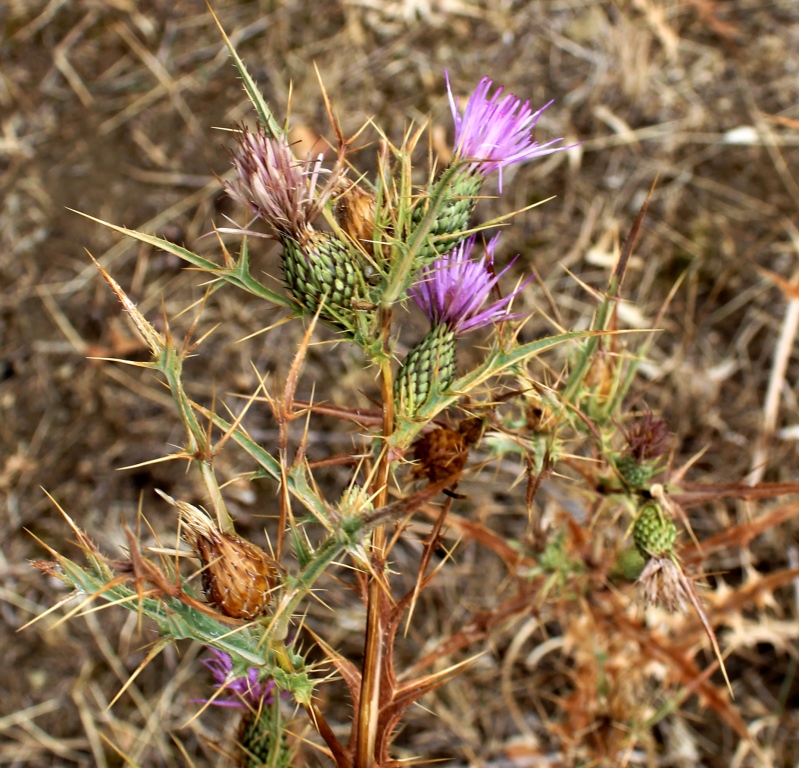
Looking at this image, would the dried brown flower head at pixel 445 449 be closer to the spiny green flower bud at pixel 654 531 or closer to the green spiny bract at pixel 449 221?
the green spiny bract at pixel 449 221

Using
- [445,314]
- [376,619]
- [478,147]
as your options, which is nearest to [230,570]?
[376,619]

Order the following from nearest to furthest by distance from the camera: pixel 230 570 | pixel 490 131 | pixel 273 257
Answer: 1. pixel 230 570
2. pixel 490 131
3. pixel 273 257

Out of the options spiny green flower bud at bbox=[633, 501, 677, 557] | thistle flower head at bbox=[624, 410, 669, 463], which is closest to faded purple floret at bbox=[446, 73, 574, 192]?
thistle flower head at bbox=[624, 410, 669, 463]

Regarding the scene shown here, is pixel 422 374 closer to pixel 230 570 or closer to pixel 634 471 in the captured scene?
pixel 230 570

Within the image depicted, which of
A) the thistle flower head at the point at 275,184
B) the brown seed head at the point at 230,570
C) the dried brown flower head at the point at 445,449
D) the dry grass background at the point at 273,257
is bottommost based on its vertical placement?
the dry grass background at the point at 273,257

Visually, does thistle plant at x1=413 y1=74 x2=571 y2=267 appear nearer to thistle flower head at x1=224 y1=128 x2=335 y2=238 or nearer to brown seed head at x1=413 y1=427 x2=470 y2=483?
thistle flower head at x1=224 y1=128 x2=335 y2=238

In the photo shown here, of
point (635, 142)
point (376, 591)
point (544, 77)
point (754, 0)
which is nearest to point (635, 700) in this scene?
point (376, 591)

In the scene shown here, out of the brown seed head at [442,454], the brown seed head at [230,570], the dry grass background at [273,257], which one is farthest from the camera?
the dry grass background at [273,257]

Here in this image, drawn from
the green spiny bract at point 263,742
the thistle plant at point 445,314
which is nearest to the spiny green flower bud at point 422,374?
the thistle plant at point 445,314
